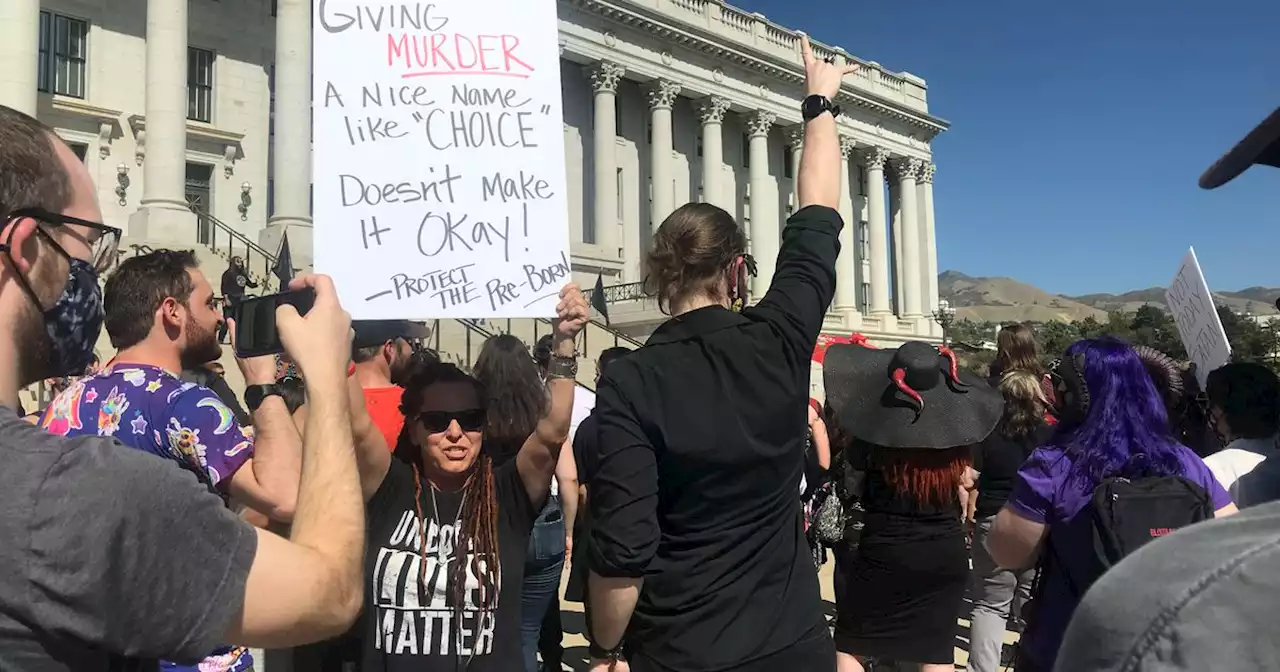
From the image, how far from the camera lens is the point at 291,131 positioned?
20.4 m

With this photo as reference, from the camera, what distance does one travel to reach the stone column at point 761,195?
1497 inches

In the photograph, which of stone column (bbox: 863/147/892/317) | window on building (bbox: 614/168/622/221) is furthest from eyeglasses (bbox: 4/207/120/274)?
stone column (bbox: 863/147/892/317)

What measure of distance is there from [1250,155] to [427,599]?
251 cm

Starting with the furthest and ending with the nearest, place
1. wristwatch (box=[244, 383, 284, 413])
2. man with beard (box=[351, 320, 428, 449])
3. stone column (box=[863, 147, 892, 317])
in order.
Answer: stone column (box=[863, 147, 892, 317]) < man with beard (box=[351, 320, 428, 449]) < wristwatch (box=[244, 383, 284, 413])

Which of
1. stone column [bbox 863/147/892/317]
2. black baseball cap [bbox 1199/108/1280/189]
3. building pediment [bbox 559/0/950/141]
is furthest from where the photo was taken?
stone column [bbox 863/147/892/317]

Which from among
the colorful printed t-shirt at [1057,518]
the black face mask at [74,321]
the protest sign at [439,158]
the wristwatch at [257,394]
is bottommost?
the colorful printed t-shirt at [1057,518]

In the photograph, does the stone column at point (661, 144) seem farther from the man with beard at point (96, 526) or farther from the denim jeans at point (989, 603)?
the man with beard at point (96, 526)

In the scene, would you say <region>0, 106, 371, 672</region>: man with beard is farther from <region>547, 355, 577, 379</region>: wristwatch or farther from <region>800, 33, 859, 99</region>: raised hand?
<region>800, 33, 859, 99</region>: raised hand

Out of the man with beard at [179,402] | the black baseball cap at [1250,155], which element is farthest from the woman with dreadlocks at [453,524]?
the black baseball cap at [1250,155]

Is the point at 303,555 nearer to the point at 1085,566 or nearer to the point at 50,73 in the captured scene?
the point at 1085,566

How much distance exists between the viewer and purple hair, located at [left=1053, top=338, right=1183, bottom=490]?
298 cm

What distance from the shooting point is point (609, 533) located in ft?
7.83

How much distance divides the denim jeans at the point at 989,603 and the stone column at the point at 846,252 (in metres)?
35.6

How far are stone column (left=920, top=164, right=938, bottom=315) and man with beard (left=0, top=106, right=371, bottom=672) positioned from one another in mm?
49047
